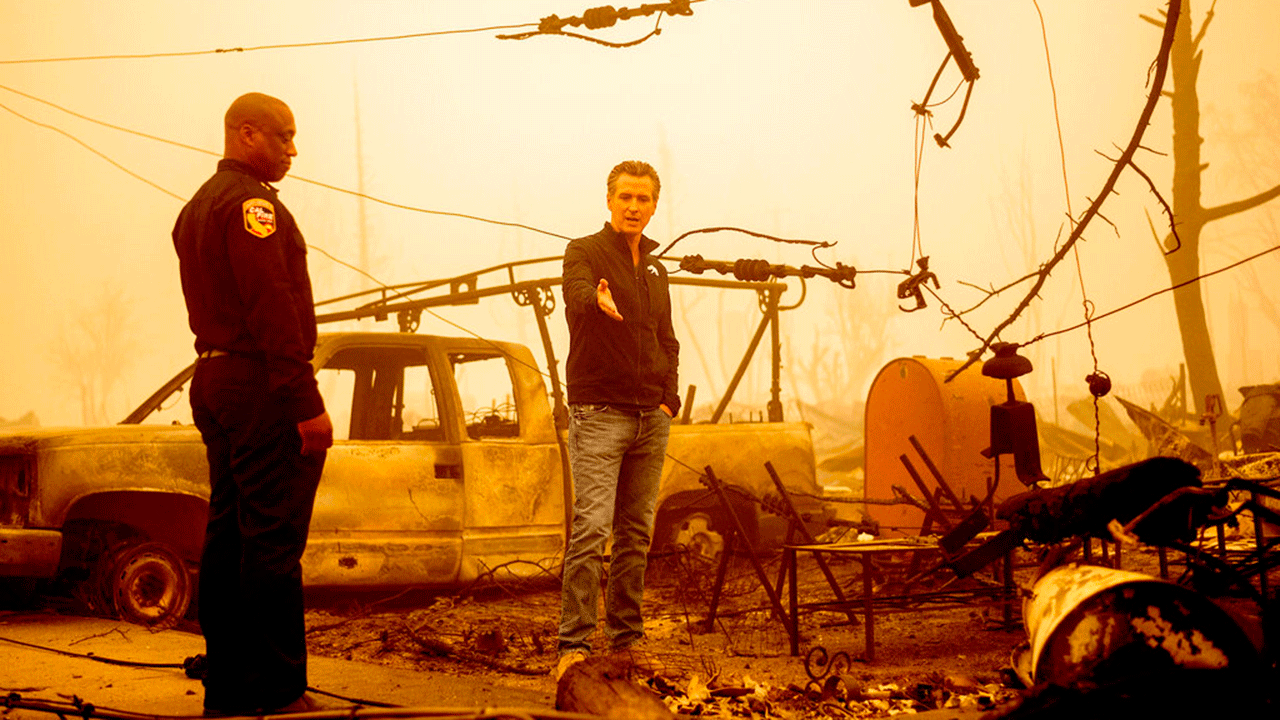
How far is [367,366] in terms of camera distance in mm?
5875

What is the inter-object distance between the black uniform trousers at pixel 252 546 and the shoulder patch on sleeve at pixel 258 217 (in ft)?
1.14

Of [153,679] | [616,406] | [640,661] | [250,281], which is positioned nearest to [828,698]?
[640,661]

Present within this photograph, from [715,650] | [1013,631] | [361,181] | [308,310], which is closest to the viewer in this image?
[308,310]

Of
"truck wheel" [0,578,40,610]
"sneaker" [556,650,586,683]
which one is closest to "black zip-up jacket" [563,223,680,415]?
"sneaker" [556,650,586,683]

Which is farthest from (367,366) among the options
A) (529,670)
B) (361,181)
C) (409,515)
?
(361,181)

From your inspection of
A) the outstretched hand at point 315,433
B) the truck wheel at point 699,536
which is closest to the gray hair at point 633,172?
the outstretched hand at point 315,433

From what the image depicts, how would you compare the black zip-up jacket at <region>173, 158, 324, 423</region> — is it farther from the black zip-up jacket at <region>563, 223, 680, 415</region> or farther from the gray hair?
the gray hair

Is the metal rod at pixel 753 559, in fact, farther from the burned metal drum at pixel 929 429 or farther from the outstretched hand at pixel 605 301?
the burned metal drum at pixel 929 429

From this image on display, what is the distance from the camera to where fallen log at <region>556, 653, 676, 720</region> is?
8.28ft

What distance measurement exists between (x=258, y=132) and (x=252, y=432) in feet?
2.90

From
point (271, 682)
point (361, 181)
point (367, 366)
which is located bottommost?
point (271, 682)

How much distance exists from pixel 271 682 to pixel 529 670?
1429 millimetres

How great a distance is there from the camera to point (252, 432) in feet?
9.09

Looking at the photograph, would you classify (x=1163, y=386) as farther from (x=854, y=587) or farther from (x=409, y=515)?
(x=409, y=515)
